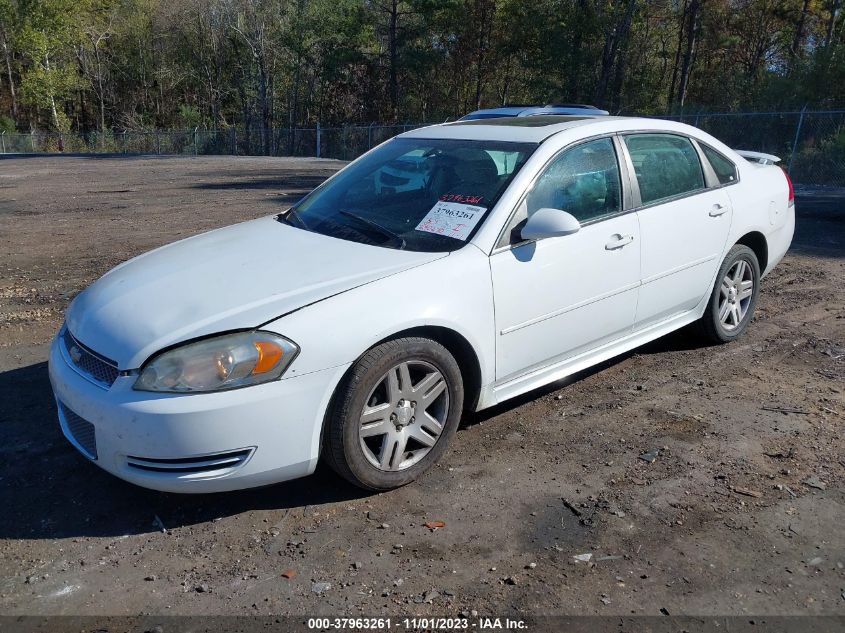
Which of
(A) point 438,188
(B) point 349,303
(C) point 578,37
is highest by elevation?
(C) point 578,37

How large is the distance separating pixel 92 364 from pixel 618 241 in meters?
2.85

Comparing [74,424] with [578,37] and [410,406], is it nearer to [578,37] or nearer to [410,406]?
[410,406]

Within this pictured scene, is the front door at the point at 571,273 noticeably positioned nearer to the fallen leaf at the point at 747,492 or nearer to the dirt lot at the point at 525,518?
the dirt lot at the point at 525,518

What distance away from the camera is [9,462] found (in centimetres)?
367

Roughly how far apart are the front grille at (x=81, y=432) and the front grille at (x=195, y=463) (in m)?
0.23

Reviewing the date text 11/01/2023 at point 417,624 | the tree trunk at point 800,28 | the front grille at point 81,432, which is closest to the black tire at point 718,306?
the date text 11/01/2023 at point 417,624

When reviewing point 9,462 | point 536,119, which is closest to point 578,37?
point 536,119

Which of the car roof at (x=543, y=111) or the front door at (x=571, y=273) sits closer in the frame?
the front door at (x=571, y=273)

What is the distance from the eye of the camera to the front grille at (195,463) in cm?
297

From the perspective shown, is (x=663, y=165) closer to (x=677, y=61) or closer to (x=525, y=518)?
(x=525, y=518)

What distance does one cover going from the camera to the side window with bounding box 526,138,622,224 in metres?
3.97

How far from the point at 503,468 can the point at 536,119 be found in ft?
7.81

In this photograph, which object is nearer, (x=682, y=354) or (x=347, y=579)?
(x=347, y=579)

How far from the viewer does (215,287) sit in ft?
11.1
